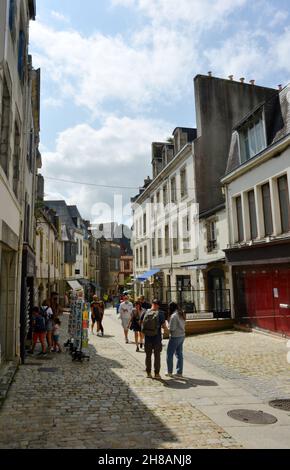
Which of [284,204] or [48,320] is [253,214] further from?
[48,320]

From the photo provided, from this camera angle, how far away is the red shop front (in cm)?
1191

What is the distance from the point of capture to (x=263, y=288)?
43.7 feet

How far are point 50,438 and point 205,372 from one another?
182 inches

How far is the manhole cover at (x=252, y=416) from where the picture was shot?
501cm

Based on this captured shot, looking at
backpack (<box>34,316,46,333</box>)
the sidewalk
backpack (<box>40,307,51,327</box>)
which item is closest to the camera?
the sidewalk

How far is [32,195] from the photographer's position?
13.9 metres

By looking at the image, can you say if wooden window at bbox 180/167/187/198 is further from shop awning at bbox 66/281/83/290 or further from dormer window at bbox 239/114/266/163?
shop awning at bbox 66/281/83/290

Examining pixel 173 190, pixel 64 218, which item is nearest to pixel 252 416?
pixel 173 190

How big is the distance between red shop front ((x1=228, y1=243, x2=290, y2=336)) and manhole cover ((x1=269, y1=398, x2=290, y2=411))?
5970 mm

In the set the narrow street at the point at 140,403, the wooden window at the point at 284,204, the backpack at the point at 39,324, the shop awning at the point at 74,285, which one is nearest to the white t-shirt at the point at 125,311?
the narrow street at the point at 140,403

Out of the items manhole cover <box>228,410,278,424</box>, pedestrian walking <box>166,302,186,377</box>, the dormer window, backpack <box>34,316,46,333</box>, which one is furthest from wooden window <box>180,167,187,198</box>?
manhole cover <box>228,410,278,424</box>

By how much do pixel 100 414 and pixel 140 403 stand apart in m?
0.80

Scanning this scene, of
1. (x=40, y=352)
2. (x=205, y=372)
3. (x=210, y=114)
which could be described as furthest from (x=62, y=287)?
(x=205, y=372)
